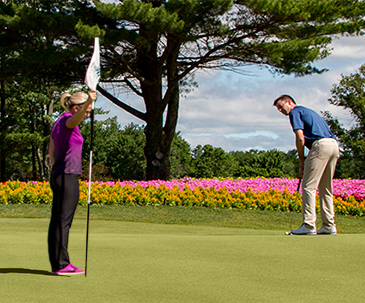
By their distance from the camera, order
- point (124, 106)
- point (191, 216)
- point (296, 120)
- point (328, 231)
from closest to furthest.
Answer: point (296, 120) → point (328, 231) → point (191, 216) → point (124, 106)

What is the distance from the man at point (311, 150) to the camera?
6770 millimetres

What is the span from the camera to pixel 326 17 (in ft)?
58.6

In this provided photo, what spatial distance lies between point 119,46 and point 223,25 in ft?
12.5

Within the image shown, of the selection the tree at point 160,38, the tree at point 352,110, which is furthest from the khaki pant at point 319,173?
the tree at point 352,110

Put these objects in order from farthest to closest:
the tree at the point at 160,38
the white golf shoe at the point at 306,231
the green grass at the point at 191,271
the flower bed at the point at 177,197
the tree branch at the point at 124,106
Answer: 1. the tree branch at the point at 124,106
2. the tree at the point at 160,38
3. the flower bed at the point at 177,197
4. the white golf shoe at the point at 306,231
5. the green grass at the point at 191,271

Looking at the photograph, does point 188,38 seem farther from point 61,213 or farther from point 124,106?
point 61,213

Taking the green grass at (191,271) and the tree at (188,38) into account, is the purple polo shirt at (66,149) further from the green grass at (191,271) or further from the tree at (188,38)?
the tree at (188,38)

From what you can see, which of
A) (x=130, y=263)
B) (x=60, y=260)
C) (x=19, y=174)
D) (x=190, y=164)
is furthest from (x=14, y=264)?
(x=19, y=174)

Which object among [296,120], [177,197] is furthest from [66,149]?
[177,197]

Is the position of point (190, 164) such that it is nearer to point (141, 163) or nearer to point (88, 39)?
point (141, 163)

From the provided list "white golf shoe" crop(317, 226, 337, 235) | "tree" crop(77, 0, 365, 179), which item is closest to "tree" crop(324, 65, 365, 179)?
"tree" crop(77, 0, 365, 179)

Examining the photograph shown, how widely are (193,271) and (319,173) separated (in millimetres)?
3057

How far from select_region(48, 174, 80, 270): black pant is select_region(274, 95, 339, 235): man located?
338cm

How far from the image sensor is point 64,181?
4336 mm
